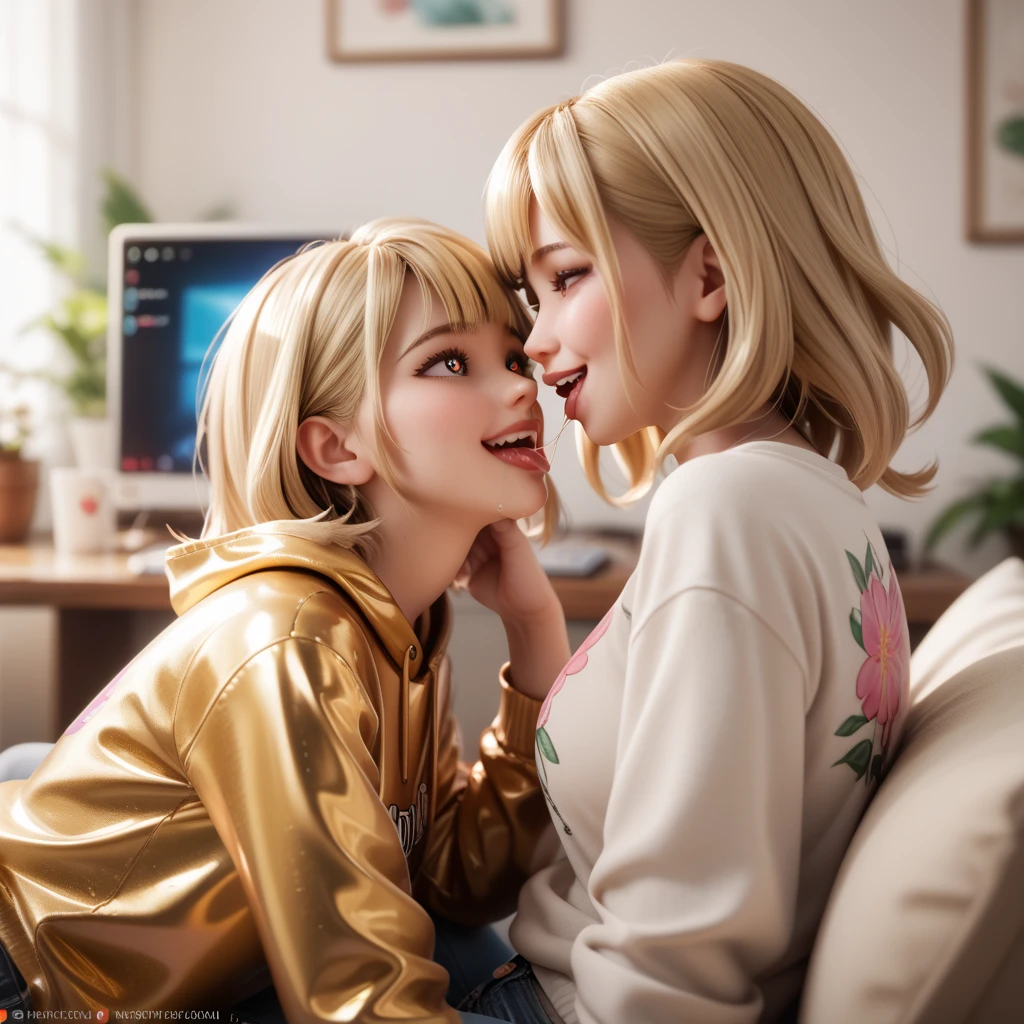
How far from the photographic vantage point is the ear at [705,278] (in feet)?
2.73

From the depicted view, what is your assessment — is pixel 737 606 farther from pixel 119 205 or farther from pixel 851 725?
pixel 119 205

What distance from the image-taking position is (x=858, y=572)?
2.35 feet

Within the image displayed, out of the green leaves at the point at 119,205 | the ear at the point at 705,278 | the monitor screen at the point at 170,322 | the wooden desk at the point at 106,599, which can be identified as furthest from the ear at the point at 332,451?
the green leaves at the point at 119,205

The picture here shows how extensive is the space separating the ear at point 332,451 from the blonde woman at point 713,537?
0.20 meters

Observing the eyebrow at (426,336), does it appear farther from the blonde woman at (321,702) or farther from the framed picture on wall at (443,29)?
the framed picture on wall at (443,29)

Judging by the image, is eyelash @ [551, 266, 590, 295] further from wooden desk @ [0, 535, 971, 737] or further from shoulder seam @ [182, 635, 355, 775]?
wooden desk @ [0, 535, 971, 737]

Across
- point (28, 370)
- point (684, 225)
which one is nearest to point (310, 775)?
point (684, 225)

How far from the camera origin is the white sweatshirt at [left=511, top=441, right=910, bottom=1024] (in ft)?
2.04

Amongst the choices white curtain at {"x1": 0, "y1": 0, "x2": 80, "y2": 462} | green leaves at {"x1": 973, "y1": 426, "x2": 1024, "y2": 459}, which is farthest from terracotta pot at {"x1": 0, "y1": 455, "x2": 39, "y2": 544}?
green leaves at {"x1": 973, "y1": 426, "x2": 1024, "y2": 459}

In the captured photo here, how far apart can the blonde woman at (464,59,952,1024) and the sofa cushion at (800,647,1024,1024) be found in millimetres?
44

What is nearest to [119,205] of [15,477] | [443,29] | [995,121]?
[15,477]

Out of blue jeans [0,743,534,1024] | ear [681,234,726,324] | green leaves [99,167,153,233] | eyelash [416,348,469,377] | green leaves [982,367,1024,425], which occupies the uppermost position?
green leaves [99,167,153,233]

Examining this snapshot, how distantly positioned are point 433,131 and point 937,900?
213cm

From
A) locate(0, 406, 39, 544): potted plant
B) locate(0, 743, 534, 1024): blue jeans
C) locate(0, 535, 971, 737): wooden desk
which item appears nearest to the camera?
locate(0, 743, 534, 1024): blue jeans
